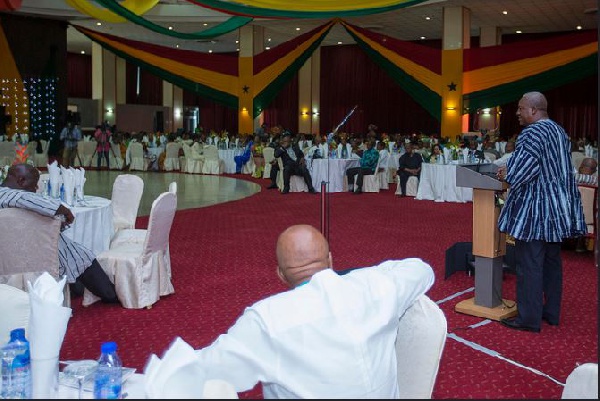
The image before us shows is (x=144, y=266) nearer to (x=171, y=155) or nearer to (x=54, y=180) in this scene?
(x=54, y=180)

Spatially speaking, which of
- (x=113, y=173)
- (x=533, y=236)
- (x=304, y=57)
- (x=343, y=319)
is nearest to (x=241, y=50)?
(x=304, y=57)

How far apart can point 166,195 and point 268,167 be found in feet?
33.8

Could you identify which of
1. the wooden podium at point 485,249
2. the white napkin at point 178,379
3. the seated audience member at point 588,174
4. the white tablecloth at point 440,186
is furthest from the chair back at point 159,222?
the white tablecloth at point 440,186

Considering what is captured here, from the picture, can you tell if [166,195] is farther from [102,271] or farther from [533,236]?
[533,236]

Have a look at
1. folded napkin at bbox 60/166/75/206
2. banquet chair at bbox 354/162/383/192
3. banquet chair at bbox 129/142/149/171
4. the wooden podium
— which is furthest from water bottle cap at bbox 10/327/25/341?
banquet chair at bbox 129/142/149/171

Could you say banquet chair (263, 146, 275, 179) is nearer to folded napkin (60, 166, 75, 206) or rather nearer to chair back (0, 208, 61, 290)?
folded napkin (60, 166, 75, 206)

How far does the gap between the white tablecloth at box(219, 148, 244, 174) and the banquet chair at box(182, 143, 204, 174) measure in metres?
0.54

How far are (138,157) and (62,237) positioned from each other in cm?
1292

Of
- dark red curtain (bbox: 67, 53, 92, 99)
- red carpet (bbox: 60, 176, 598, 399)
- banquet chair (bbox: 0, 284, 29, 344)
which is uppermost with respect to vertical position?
dark red curtain (bbox: 67, 53, 92, 99)

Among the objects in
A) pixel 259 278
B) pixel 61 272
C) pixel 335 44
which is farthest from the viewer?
pixel 335 44

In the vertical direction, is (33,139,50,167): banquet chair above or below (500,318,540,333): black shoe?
above

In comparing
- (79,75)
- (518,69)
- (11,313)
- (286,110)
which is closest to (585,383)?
(11,313)

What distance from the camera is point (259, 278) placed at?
5.53m

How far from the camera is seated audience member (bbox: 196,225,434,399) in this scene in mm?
1538
